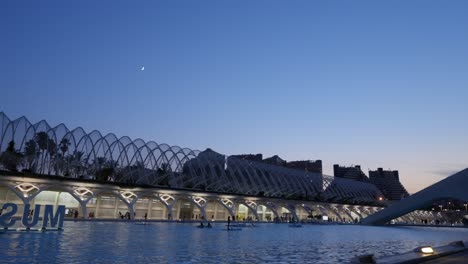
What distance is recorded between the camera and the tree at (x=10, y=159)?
60.2 metres

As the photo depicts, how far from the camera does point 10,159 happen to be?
60.7 m

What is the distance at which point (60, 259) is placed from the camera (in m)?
16.8

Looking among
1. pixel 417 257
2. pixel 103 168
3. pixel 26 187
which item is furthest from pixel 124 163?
pixel 417 257

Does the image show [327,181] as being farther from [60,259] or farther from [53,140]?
[60,259]

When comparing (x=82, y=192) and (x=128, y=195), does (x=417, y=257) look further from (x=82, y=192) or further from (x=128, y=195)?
(x=128, y=195)

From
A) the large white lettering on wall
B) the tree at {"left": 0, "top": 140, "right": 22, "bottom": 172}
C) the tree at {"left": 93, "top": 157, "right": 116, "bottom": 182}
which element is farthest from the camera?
the tree at {"left": 93, "top": 157, "right": 116, "bottom": 182}

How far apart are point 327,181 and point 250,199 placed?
64.6 meters

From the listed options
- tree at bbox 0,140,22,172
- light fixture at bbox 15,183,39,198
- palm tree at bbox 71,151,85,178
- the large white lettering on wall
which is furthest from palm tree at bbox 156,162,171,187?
the large white lettering on wall

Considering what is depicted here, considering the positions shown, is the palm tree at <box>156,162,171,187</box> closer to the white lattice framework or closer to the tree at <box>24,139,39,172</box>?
the white lattice framework

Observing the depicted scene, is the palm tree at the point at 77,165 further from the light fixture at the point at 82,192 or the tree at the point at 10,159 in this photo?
the tree at the point at 10,159

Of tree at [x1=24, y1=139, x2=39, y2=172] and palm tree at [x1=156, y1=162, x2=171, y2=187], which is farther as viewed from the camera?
palm tree at [x1=156, y1=162, x2=171, y2=187]

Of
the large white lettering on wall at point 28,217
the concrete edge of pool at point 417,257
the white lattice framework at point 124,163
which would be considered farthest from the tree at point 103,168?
the concrete edge of pool at point 417,257

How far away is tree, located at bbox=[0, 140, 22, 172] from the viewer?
60.2 meters

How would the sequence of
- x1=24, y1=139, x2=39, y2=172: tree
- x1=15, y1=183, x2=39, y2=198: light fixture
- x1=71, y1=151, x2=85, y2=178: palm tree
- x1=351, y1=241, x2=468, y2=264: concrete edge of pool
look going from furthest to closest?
1. x1=71, y1=151, x2=85, y2=178: palm tree
2. x1=24, y1=139, x2=39, y2=172: tree
3. x1=15, y1=183, x2=39, y2=198: light fixture
4. x1=351, y1=241, x2=468, y2=264: concrete edge of pool
